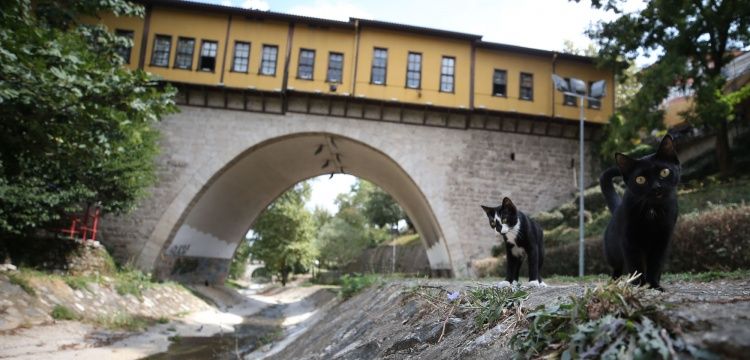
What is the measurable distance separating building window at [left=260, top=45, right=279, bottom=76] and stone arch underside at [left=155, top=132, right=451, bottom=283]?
285cm

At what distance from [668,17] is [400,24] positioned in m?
9.42

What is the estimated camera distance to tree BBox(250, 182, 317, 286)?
1305 inches

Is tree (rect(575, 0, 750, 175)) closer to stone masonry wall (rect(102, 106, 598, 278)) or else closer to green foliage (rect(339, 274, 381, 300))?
stone masonry wall (rect(102, 106, 598, 278))

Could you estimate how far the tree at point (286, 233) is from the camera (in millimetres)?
33156

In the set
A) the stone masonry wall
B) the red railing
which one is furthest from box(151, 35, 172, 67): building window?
the red railing

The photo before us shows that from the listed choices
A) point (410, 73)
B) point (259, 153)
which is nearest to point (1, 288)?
point (259, 153)

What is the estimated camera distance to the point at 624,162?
271 cm

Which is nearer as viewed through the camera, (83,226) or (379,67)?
(83,226)

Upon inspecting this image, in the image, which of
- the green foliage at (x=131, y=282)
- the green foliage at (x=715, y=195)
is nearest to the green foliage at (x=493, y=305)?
the green foliage at (x=715, y=195)

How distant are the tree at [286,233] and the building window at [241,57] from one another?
15.7 m

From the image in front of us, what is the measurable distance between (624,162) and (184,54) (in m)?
18.6

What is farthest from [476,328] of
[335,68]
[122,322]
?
[335,68]

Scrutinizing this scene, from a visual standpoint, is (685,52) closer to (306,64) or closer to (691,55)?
(691,55)

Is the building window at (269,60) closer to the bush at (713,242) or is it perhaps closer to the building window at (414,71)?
the building window at (414,71)
